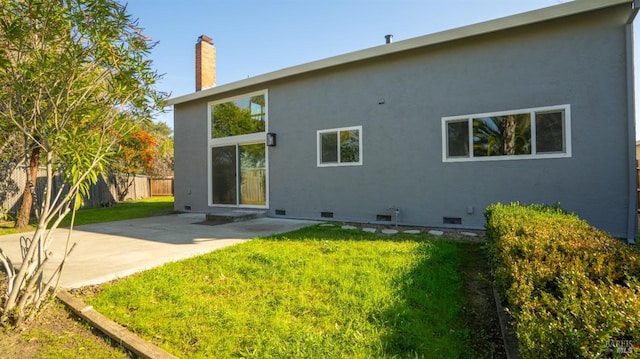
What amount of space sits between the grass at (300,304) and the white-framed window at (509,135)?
2.83m

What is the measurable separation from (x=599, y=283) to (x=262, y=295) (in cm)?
268

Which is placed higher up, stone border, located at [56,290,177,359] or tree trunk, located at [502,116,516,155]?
tree trunk, located at [502,116,516,155]

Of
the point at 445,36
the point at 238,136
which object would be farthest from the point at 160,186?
the point at 445,36

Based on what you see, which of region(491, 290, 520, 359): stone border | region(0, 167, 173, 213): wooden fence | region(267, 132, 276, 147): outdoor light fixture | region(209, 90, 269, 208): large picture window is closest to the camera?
region(491, 290, 520, 359): stone border

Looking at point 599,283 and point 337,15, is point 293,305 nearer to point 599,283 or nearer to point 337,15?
point 599,283

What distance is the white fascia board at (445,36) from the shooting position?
18.3 ft

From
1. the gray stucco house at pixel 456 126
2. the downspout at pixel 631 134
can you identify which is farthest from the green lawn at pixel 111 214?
the downspout at pixel 631 134

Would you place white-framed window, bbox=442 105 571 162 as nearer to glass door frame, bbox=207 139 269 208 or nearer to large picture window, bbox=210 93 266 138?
glass door frame, bbox=207 139 269 208

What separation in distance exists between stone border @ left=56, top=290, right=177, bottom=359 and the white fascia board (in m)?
3.55

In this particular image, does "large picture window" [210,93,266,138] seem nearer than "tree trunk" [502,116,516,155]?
No

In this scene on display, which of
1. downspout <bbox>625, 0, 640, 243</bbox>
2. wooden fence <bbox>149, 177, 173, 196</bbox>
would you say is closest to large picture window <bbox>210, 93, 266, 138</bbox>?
downspout <bbox>625, 0, 640, 243</bbox>

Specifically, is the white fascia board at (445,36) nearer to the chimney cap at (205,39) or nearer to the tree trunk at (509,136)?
the tree trunk at (509,136)

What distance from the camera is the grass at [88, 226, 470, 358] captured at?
239 cm

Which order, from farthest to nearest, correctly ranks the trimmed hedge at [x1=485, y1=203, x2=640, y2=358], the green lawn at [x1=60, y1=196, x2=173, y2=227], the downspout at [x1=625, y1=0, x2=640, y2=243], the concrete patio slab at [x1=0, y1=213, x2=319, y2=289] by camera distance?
the green lawn at [x1=60, y1=196, x2=173, y2=227] < the downspout at [x1=625, y1=0, x2=640, y2=243] < the concrete patio slab at [x1=0, y1=213, x2=319, y2=289] < the trimmed hedge at [x1=485, y1=203, x2=640, y2=358]
